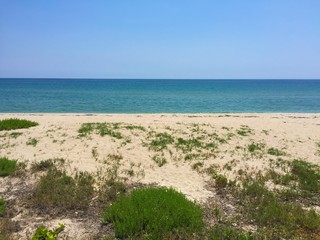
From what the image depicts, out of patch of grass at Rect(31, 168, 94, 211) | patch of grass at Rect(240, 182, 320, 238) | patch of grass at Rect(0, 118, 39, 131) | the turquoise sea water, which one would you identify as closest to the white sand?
patch of grass at Rect(31, 168, 94, 211)

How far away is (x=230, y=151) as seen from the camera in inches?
548

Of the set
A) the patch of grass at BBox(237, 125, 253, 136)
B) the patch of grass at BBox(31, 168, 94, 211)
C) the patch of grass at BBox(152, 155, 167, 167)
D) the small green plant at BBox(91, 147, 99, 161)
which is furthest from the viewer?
the patch of grass at BBox(237, 125, 253, 136)

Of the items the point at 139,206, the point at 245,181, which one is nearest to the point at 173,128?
the point at 245,181

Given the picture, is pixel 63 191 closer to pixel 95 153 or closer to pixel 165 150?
pixel 95 153

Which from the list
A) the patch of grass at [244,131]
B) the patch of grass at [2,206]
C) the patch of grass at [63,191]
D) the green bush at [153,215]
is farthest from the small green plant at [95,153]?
the patch of grass at [244,131]

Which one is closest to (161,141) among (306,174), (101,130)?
(101,130)

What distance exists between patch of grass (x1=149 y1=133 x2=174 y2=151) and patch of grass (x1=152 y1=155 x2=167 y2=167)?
111 centimetres

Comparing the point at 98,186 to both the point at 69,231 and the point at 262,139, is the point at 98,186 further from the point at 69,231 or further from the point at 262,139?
the point at 262,139

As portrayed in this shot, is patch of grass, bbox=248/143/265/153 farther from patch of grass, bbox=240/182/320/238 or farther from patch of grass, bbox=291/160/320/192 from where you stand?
patch of grass, bbox=240/182/320/238

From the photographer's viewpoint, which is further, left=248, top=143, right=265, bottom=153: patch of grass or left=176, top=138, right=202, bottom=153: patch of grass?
left=248, top=143, right=265, bottom=153: patch of grass

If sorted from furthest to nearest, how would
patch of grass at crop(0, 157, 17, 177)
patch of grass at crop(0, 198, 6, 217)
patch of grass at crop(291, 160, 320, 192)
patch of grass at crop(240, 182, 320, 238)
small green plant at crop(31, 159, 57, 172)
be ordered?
small green plant at crop(31, 159, 57, 172), patch of grass at crop(0, 157, 17, 177), patch of grass at crop(291, 160, 320, 192), patch of grass at crop(0, 198, 6, 217), patch of grass at crop(240, 182, 320, 238)

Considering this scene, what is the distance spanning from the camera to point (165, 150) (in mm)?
13750

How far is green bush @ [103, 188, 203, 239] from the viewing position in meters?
6.45

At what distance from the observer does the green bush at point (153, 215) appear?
6.45 metres
